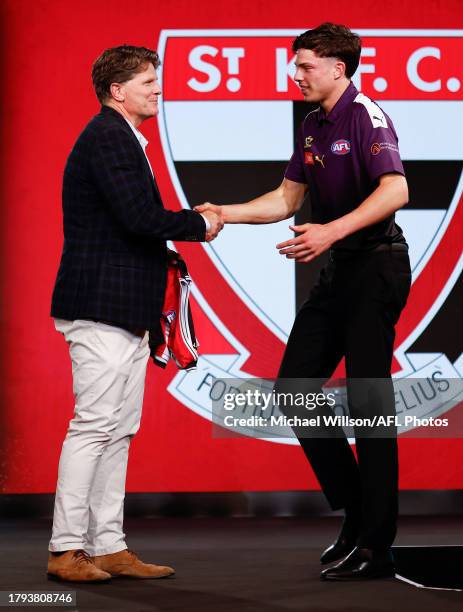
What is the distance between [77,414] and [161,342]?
1.00 ft

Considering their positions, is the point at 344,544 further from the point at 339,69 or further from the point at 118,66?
the point at 118,66

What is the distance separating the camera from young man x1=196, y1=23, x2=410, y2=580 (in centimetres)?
239

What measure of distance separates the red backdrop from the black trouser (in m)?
1.06

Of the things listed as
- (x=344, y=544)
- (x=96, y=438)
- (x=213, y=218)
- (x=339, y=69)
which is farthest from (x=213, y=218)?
(x=344, y=544)

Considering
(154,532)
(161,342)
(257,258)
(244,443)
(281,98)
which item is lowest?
(154,532)

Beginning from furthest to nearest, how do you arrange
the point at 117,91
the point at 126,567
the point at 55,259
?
1. the point at 55,259
2. the point at 117,91
3. the point at 126,567

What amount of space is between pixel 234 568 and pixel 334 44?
1449mm

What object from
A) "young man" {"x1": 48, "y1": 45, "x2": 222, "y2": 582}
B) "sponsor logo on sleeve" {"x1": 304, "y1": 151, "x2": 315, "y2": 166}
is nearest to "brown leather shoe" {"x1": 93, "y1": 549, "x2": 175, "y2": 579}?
"young man" {"x1": 48, "y1": 45, "x2": 222, "y2": 582}

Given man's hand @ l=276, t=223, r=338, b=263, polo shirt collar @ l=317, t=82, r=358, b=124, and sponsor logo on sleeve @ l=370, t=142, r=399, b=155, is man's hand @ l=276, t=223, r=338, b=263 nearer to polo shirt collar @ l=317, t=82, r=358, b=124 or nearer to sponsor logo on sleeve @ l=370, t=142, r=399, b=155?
sponsor logo on sleeve @ l=370, t=142, r=399, b=155

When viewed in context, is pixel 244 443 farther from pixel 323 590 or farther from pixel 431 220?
pixel 323 590

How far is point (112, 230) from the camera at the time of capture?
Result: 2436 millimetres

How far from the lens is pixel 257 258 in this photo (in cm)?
363

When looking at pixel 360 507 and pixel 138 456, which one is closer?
pixel 360 507

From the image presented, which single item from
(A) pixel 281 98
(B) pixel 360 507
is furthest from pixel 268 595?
(A) pixel 281 98
